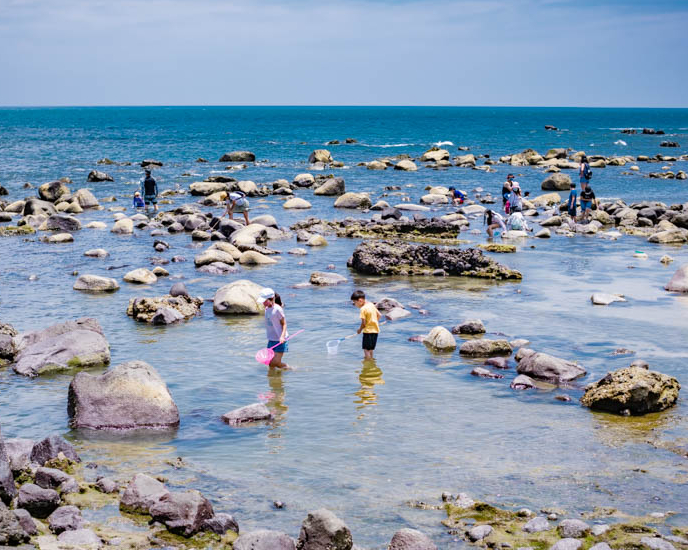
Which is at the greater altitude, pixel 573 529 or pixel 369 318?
pixel 369 318

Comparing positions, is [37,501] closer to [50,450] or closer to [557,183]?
[50,450]

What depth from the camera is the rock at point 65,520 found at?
9242 millimetres

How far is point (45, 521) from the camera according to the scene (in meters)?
9.48

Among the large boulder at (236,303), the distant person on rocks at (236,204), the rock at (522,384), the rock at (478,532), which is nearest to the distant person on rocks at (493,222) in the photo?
the distant person on rocks at (236,204)

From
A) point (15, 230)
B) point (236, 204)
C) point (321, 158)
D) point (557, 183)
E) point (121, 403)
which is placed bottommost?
point (121, 403)

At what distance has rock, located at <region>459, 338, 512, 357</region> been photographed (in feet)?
55.6

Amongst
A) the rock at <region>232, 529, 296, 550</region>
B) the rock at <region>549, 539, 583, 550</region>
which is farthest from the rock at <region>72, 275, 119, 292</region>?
the rock at <region>549, 539, 583, 550</region>

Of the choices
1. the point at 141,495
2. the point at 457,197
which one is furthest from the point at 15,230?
the point at 141,495

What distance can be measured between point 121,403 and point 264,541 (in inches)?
207

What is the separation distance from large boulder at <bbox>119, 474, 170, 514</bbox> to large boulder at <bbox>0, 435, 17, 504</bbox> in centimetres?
132

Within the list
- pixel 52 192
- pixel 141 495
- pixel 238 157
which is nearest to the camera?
pixel 141 495

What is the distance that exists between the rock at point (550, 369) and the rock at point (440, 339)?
84.5 inches

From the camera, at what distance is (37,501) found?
376 inches

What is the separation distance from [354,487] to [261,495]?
128cm
